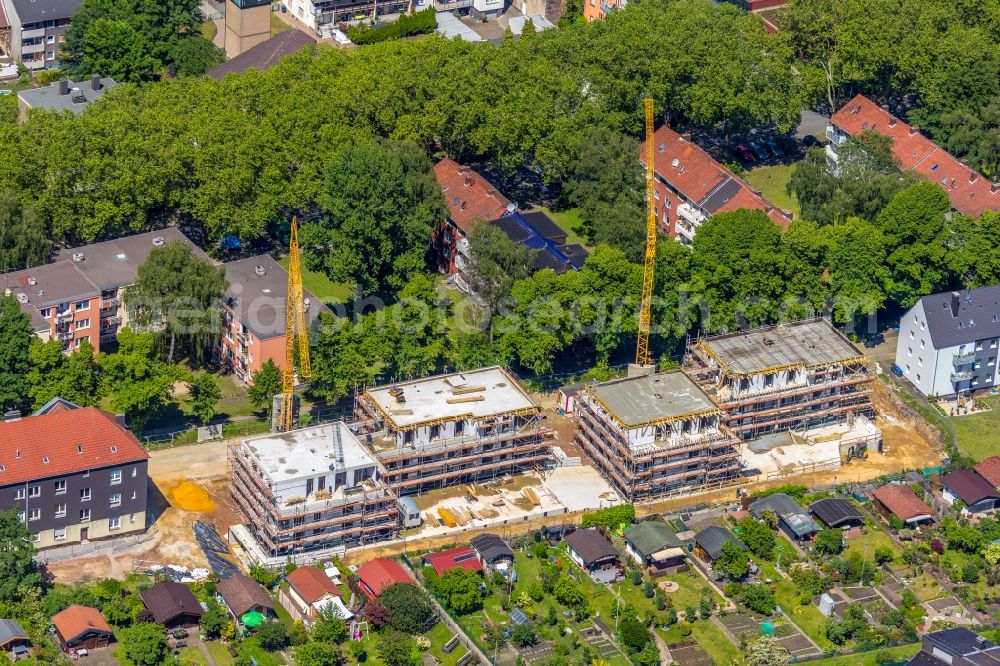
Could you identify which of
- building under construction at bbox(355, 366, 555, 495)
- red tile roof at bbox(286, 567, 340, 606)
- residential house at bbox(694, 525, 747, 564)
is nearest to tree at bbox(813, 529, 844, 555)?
residential house at bbox(694, 525, 747, 564)

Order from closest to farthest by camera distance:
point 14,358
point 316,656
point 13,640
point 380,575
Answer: point 13,640 → point 316,656 → point 380,575 → point 14,358

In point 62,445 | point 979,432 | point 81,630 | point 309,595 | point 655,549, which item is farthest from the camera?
point 979,432

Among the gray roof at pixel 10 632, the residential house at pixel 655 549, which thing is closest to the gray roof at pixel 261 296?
the residential house at pixel 655 549

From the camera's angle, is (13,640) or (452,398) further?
(452,398)

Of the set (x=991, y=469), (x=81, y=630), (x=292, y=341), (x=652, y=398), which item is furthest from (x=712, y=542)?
(x=81, y=630)

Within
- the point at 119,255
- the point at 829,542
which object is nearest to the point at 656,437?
the point at 829,542

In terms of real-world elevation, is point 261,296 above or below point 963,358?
above

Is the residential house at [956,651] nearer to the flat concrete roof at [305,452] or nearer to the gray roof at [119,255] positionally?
the flat concrete roof at [305,452]

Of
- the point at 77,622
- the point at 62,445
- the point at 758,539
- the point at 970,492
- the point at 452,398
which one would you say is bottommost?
the point at 77,622

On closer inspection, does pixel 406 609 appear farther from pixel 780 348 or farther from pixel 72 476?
pixel 780 348
